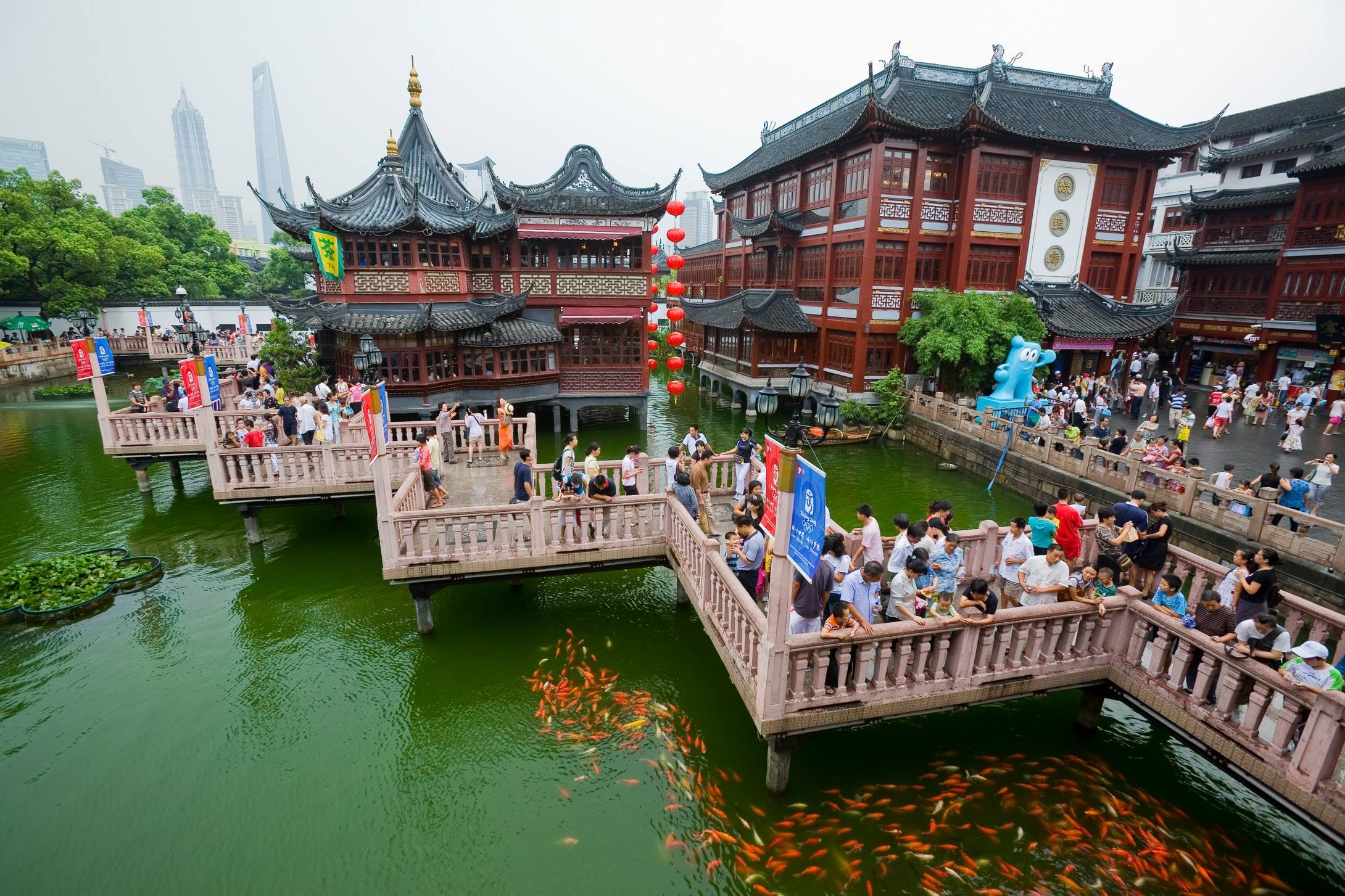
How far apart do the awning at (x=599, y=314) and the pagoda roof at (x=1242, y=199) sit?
2977 centimetres

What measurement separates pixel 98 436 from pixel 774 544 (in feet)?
92.7

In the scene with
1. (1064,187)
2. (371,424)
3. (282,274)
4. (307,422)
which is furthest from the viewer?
(282,274)

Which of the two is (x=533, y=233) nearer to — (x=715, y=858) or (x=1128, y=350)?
(x=715, y=858)

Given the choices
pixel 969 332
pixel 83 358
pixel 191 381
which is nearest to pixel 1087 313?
pixel 969 332

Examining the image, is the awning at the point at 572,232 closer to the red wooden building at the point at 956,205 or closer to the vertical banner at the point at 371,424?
the red wooden building at the point at 956,205

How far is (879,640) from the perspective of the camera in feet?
21.9

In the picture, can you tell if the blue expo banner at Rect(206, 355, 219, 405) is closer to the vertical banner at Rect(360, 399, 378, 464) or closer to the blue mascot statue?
the vertical banner at Rect(360, 399, 378, 464)

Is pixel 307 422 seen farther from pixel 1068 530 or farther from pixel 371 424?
pixel 1068 530

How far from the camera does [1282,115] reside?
105 ft

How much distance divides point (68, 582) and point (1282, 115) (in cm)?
5133

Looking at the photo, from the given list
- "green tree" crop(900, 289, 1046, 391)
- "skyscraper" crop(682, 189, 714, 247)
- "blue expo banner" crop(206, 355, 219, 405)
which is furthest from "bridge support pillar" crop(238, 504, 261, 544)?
"skyscraper" crop(682, 189, 714, 247)

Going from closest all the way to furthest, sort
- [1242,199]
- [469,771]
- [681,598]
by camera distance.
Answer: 1. [469,771]
2. [681,598]
3. [1242,199]

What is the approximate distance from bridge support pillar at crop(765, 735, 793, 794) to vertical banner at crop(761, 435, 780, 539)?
2.41m

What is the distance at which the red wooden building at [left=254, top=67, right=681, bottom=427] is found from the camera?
67.0 feet
